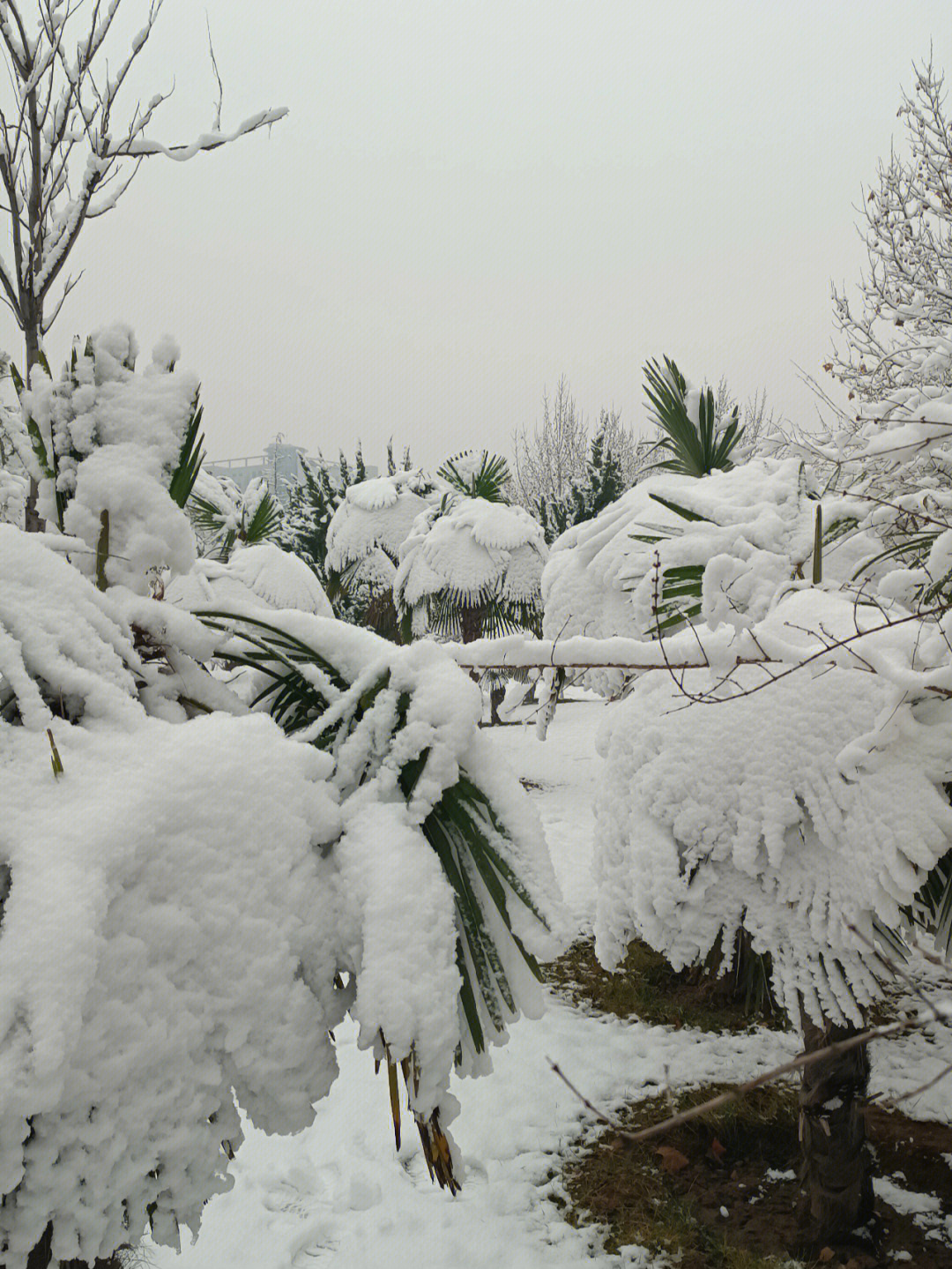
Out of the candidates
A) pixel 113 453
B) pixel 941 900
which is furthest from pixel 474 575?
pixel 113 453

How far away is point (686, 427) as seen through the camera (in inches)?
142

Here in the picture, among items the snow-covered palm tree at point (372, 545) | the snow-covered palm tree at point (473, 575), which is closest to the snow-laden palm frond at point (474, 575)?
the snow-covered palm tree at point (473, 575)

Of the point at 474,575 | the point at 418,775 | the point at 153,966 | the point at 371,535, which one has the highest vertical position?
the point at 418,775

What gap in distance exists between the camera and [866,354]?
10.1 metres

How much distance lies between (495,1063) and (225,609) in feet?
10.0

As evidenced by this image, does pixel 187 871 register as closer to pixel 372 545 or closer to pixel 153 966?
pixel 153 966

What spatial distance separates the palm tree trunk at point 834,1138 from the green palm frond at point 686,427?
2236 millimetres

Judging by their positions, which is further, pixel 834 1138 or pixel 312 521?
pixel 312 521

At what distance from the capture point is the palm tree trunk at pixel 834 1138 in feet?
8.26

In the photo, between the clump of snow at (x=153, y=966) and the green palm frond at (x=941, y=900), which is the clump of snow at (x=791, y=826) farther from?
the clump of snow at (x=153, y=966)

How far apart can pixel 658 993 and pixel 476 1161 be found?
164cm

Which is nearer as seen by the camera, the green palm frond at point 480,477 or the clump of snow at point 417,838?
the clump of snow at point 417,838

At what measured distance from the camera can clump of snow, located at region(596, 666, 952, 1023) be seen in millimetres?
1773

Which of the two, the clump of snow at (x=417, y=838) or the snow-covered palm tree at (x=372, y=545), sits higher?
the clump of snow at (x=417, y=838)
